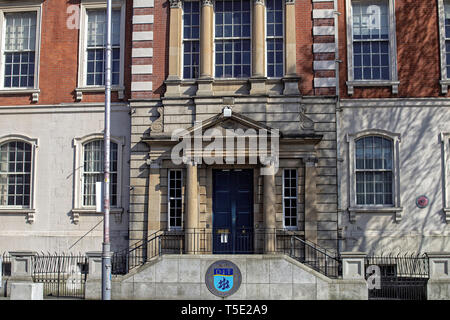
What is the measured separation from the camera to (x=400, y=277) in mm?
17641

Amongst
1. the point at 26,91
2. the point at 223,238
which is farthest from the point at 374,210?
the point at 26,91

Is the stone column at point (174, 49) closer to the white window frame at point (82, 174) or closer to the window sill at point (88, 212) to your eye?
the white window frame at point (82, 174)

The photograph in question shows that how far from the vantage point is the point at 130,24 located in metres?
21.1

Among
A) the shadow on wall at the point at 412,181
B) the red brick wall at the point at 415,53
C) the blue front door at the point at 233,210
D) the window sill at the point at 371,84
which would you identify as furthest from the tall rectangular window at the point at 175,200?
the window sill at the point at 371,84

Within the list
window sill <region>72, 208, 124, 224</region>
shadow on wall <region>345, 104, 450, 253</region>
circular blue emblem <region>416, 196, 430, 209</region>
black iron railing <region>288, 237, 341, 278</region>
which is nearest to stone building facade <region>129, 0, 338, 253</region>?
black iron railing <region>288, 237, 341, 278</region>

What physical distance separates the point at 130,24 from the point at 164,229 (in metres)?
7.62

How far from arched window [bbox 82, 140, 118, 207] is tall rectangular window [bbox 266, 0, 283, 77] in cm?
634

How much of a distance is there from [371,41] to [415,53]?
1.56m

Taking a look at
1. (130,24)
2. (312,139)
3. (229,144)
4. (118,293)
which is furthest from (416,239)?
(130,24)

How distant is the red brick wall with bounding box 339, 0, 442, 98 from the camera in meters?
20.0

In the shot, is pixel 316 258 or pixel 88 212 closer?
pixel 316 258

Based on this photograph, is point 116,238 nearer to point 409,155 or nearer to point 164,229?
point 164,229

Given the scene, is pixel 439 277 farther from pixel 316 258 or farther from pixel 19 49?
pixel 19 49

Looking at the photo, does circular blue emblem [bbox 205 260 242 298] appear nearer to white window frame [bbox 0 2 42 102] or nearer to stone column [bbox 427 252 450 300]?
stone column [bbox 427 252 450 300]
